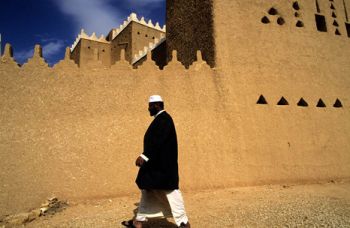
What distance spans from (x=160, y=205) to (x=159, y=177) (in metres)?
0.45

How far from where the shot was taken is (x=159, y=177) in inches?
138

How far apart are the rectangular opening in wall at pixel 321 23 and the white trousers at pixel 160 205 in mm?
7421

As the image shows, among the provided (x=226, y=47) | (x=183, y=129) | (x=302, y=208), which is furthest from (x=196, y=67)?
(x=302, y=208)

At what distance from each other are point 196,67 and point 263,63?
1.85 meters

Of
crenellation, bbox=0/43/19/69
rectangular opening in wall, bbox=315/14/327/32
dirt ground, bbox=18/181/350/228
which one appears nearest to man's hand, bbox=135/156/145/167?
dirt ground, bbox=18/181/350/228

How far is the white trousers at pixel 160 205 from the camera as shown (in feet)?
11.3

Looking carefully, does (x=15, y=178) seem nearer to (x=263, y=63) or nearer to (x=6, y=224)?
(x=6, y=224)

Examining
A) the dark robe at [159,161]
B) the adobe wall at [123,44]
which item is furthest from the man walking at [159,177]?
the adobe wall at [123,44]

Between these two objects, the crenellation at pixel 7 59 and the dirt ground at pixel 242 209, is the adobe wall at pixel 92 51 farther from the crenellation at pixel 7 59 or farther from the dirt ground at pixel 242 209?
the dirt ground at pixel 242 209

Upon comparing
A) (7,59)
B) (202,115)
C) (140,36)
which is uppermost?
(140,36)

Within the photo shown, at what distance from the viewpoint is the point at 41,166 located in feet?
17.2

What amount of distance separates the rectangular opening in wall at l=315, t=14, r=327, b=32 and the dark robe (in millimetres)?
7085

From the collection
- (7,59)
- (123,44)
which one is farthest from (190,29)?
(123,44)

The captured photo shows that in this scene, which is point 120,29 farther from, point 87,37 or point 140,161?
point 140,161
